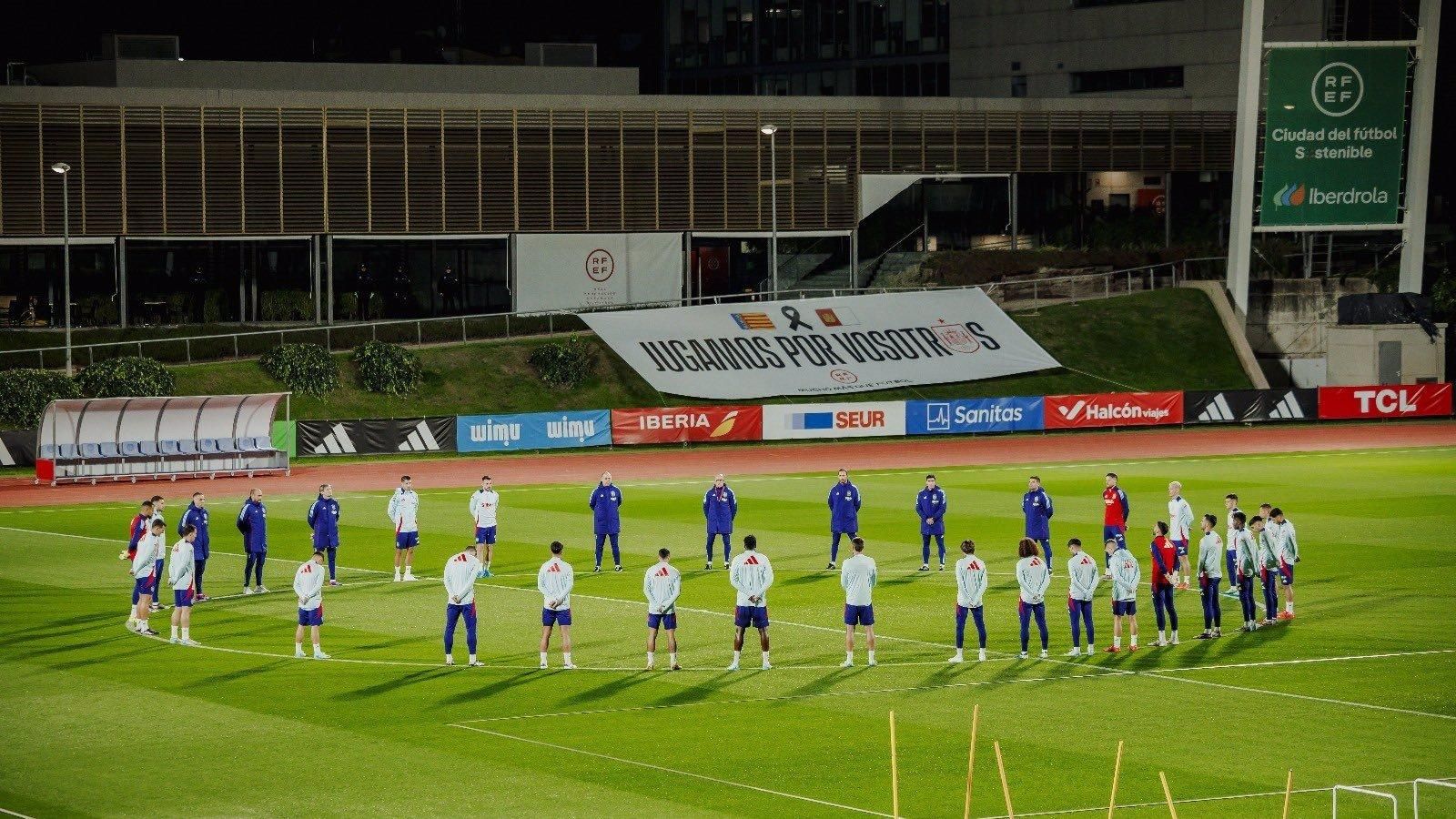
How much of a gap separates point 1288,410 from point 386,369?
3304cm

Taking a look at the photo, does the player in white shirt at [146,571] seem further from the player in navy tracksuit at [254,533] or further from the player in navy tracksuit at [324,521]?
the player in navy tracksuit at [324,521]

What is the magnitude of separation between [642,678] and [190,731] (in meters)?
6.11

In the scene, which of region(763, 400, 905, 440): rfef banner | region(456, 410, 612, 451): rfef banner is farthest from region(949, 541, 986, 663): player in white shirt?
region(763, 400, 905, 440): rfef banner

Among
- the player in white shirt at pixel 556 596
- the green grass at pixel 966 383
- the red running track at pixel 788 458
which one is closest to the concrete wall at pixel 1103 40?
the green grass at pixel 966 383

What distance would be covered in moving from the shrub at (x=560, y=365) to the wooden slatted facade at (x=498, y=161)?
9.79 meters

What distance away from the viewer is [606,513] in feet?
111

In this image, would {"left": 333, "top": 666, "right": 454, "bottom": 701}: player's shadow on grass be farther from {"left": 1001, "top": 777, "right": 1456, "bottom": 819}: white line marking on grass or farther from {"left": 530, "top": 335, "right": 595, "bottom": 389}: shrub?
{"left": 530, "top": 335, "right": 595, "bottom": 389}: shrub

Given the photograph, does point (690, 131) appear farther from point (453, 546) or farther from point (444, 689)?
point (444, 689)

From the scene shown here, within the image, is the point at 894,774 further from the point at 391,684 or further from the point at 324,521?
the point at 324,521

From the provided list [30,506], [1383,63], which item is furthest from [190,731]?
[1383,63]

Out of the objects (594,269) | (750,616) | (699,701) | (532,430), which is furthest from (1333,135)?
(699,701)

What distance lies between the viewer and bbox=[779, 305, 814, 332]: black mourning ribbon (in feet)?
216

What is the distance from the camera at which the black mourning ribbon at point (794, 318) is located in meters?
65.8

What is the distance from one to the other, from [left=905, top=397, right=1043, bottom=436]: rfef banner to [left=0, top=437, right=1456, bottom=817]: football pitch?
24838 millimetres
